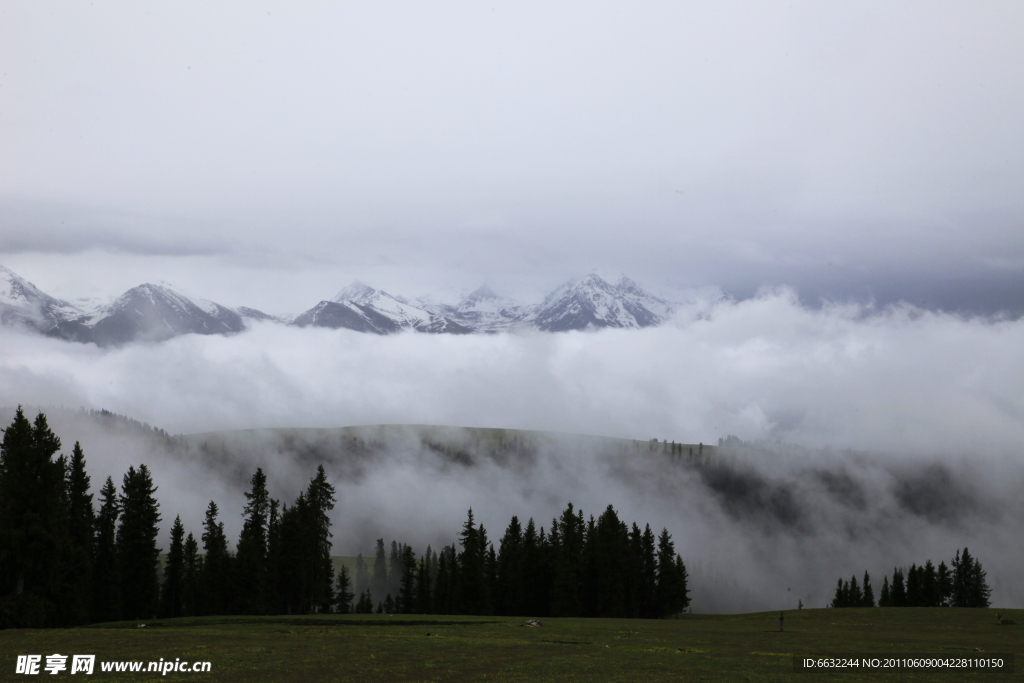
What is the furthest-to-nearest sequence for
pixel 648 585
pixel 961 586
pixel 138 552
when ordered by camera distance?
pixel 961 586 < pixel 648 585 < pixel 138 552

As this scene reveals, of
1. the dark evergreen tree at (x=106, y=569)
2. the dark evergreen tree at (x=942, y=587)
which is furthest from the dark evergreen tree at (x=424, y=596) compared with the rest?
the dark evergreen tree at (x=942, y=587)

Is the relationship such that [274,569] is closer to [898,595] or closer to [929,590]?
[929,590]

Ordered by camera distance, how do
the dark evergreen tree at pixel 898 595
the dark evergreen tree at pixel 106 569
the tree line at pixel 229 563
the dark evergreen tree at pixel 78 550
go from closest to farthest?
the tree line at pixel 229 563 → the dark evergreen tree at pixel 78 550 → the dark evergreen tree at pixel 106 569 → the dark evergreen tree at pixel 898 595

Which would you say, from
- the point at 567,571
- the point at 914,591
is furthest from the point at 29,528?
the point at 914,591

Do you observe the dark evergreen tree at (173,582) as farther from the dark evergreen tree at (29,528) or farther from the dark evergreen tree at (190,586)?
the dark evergreen tree at (29,528)

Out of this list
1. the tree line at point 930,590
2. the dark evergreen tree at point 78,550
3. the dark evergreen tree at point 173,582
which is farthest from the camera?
the tree line at point 930,590

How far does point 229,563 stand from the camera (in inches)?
4158

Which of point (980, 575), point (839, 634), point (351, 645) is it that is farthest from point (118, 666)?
point (980, 575)

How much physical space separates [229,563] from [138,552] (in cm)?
1185

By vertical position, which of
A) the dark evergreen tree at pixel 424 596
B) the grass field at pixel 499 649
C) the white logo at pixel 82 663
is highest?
the white logo at pixel 82 663

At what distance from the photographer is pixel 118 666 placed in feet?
124

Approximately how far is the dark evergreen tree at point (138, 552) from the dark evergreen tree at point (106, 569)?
1.11 m

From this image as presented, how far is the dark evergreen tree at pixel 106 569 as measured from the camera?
9944 cm

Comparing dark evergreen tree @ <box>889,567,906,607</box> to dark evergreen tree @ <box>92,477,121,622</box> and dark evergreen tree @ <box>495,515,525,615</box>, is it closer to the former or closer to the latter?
dark evergreen tree @ <box>495,515,525,615</box>
